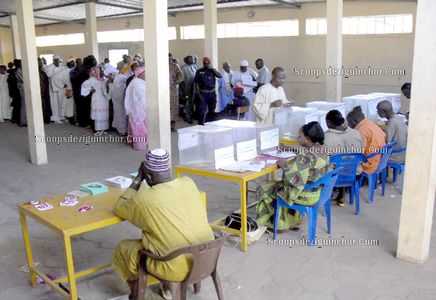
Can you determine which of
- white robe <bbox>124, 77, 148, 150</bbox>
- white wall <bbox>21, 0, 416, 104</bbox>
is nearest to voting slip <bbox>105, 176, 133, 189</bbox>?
white robe <bbox>124, 77, 148, 150</bbox>

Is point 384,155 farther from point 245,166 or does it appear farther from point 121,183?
point 121,183

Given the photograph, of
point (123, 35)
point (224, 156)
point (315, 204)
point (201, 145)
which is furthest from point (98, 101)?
point (123, 35)

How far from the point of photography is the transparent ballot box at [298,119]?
16.4 feet

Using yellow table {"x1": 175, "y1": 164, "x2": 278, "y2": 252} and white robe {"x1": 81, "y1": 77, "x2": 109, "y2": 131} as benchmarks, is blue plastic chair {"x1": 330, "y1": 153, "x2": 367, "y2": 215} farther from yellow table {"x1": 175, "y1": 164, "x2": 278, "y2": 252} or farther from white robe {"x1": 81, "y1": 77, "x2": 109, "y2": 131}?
white robe {"x1": 81, "y1": 77, "x2": 109, "y2": 131}

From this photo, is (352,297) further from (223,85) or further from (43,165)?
(223,85)

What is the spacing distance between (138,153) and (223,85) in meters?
3.29

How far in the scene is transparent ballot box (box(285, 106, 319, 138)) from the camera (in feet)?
16.4

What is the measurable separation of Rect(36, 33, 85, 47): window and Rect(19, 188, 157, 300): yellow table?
16.8m

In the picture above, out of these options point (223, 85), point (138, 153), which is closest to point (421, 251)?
point (138, 153)

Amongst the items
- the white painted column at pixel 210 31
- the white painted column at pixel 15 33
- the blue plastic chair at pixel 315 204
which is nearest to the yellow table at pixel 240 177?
the blue plastic chair at pixel 315 204

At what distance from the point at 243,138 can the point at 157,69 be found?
4.01 ft

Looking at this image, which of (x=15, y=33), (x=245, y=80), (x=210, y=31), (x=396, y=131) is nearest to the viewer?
(x=396, y=131)

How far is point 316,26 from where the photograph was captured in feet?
42.8

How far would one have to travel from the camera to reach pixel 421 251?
351 cm
